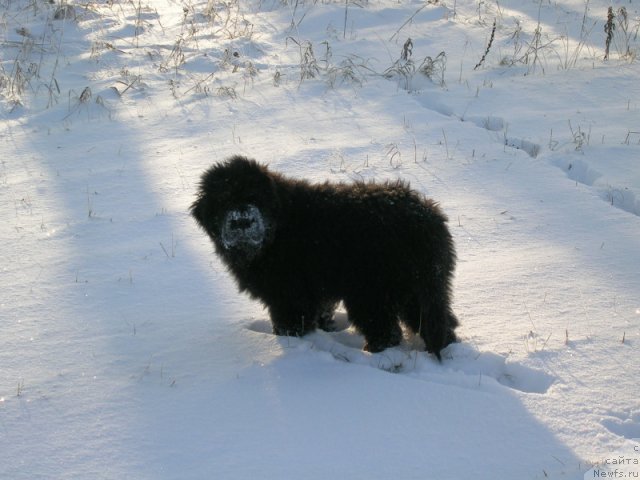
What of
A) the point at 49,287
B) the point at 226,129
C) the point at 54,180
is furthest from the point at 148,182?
the point at 49,287

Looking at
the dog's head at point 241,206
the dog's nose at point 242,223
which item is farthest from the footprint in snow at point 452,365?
the dog's nose at point 242,223

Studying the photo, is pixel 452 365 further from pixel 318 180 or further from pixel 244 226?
pixel 318 180

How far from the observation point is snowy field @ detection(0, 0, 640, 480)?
3799 millimetres

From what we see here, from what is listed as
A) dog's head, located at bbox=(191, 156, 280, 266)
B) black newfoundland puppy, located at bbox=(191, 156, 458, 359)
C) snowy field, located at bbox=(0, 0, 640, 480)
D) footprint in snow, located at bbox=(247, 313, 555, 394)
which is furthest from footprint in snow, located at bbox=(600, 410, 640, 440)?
dog's head, located at bbox=(191, 156, 280, 266)

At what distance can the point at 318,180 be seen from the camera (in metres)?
7.26

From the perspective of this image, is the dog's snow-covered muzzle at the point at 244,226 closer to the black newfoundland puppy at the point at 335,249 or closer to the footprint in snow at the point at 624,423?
the black newfoundland puppy at the point at 335,249

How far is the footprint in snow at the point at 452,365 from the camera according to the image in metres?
4.30

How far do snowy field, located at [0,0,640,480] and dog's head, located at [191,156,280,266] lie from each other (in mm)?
771

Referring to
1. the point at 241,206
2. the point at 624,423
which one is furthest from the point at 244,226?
the point at 624,423

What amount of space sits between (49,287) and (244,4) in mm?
8997

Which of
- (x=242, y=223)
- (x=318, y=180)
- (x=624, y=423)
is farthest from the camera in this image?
(x=318, y=180)

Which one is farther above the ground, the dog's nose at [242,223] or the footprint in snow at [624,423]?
the dog's nose at [242,223]

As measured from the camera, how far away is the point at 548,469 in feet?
11.5

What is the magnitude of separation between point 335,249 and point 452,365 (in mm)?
1099
